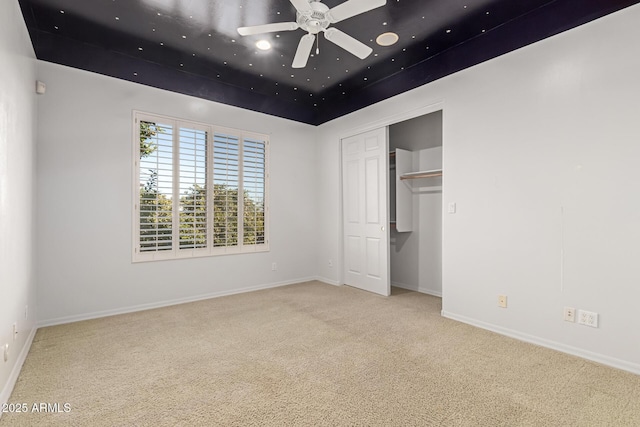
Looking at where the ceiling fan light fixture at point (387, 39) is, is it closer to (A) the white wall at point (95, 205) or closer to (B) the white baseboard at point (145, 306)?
(A) the white wall at point (95, 205)

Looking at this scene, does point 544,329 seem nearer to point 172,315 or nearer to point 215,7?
point 172,315

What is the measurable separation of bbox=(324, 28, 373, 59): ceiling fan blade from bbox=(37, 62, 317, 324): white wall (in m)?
2.40

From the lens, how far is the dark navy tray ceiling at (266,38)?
2.85 meters

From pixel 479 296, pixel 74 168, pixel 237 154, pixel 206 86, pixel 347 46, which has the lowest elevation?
pixel 479 296

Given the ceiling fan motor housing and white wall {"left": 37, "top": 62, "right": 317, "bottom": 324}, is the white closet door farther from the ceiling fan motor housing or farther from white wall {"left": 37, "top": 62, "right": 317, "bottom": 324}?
the ceiling fan motor housing

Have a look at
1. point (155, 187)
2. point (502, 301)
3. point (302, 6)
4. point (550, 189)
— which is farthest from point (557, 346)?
point (155, 187)

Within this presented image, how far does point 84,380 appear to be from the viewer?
2.24m

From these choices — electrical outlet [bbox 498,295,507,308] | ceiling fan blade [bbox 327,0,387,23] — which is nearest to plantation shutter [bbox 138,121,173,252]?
ceiling fan blade [bbox 327,0,387,23]

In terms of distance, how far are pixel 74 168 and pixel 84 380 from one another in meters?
2.28

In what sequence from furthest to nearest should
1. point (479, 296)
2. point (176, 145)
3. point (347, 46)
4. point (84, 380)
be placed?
point (176, 145) < point (479, 296) < point (347, 46) < point (84, 380)

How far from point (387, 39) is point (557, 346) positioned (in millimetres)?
3320

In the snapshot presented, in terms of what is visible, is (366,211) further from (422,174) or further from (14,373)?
(14,373)

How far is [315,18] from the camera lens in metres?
2.49

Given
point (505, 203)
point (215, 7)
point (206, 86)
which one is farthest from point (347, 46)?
point (206, 86)
